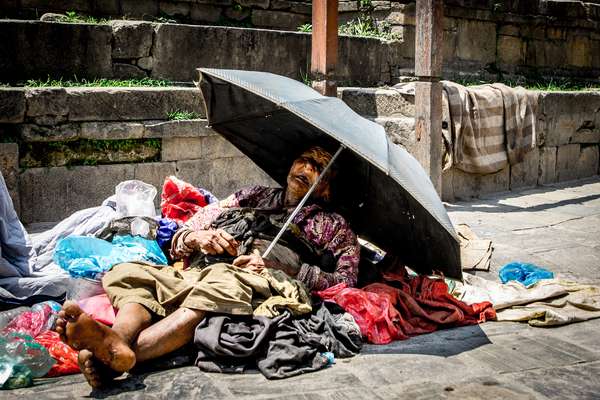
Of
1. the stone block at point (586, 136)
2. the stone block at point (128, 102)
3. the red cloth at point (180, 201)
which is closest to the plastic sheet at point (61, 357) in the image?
the red cloth at point (180, 201)

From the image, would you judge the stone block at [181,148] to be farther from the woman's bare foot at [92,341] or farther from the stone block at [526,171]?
the stone block at [526,171]

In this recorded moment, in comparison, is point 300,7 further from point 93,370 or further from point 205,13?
point 93,370

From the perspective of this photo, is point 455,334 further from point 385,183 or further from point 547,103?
point 547,103

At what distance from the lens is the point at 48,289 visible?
4223 mm

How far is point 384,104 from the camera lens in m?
8.55

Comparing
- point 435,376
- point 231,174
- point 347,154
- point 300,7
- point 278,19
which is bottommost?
point 435,376

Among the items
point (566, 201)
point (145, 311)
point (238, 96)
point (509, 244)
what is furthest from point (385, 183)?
point (566, 201)

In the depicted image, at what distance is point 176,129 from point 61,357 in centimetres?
371

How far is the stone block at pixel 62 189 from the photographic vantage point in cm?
627

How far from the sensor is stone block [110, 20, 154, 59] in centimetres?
729

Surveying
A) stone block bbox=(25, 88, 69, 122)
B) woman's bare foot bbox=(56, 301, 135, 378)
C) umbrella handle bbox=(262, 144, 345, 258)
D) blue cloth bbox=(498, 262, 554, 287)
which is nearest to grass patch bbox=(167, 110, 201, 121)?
stone block bbox=(25, 88, 69, 122)

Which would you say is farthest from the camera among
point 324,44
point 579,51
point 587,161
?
point 579,51

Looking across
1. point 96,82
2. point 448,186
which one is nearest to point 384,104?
point 448,186

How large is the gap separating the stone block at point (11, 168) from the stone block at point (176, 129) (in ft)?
4.08
